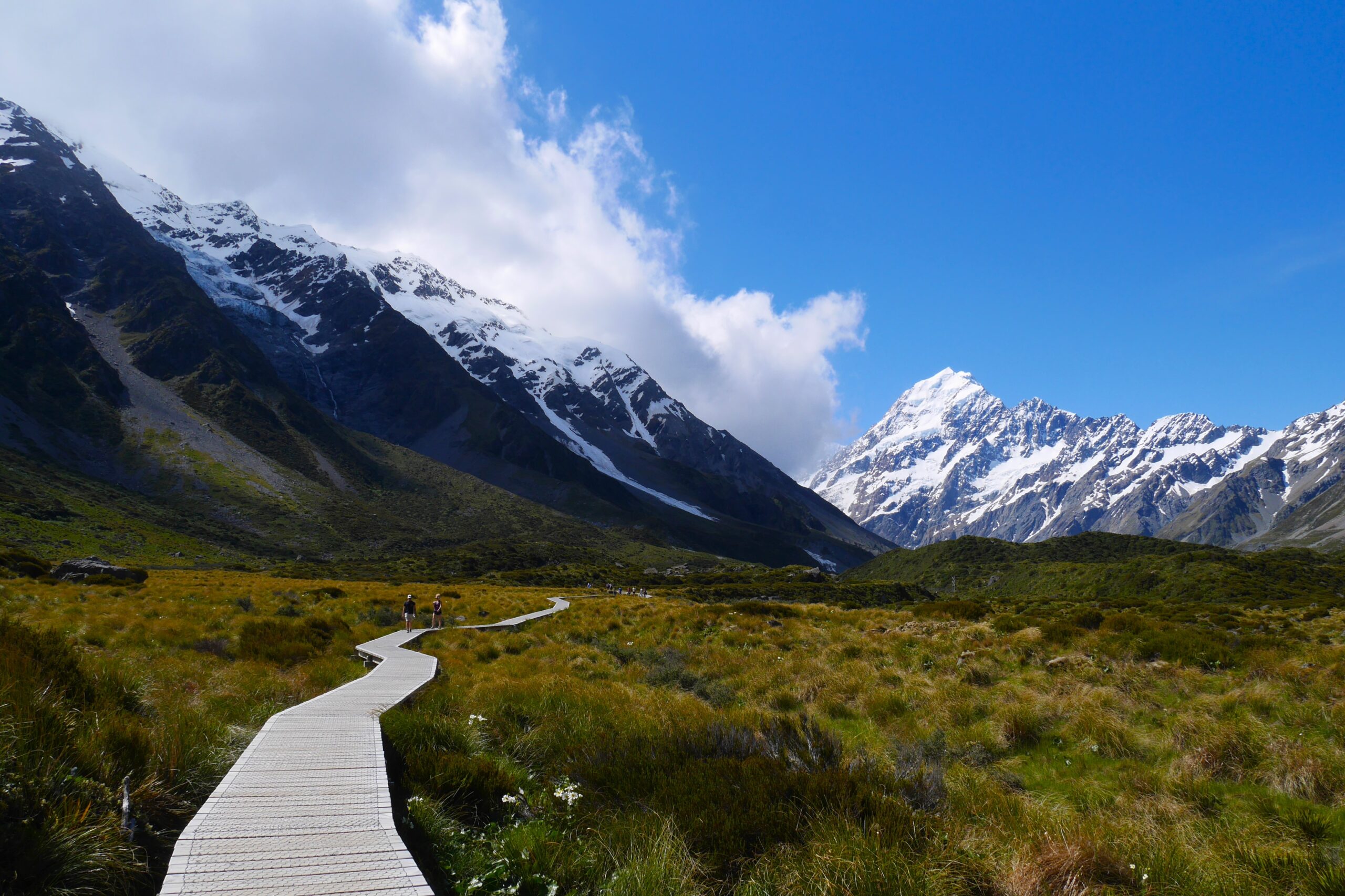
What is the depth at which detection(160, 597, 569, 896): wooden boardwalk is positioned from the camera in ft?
13.2

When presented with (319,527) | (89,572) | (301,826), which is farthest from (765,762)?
(319,527)

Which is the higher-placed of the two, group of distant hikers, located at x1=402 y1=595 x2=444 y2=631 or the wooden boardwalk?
the wooden boardwalk

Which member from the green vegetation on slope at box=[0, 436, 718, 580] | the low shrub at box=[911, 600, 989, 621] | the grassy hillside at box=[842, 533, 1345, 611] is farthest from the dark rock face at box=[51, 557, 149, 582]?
the grassy hillside at box=[842, 533, 1345, 611]

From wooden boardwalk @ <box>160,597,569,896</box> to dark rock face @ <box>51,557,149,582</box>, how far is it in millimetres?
34626

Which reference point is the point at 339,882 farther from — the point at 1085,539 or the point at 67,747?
the point at 1085,539

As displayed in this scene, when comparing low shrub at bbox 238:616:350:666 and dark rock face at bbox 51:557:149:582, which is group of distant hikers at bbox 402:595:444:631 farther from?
dark rock face at bbox 51:557:149:582

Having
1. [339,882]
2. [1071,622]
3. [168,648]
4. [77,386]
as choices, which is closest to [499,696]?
[339,882]

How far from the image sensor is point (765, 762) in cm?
703

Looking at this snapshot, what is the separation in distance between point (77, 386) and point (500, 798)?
197584 millimetres

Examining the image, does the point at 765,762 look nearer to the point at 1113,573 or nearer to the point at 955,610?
the point at 955,610

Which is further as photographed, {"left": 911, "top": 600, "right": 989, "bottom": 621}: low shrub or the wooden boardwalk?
{"left": 911, "top": 600, "right": 989, "bottom": 621}: low shrub

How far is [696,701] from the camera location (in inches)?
478

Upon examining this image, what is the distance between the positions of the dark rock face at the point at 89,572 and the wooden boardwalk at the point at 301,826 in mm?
34626

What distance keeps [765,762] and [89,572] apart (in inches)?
1629
